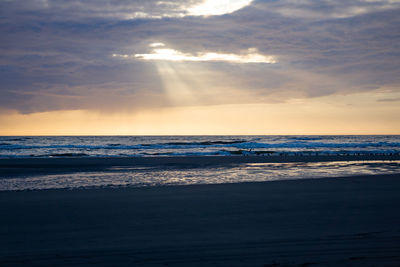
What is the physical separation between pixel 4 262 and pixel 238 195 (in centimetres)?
703

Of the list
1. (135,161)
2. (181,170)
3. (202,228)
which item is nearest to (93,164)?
(135,161)

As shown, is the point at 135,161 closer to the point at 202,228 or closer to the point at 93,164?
the point at 93,164

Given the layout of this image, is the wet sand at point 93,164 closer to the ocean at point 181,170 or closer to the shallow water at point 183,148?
the ocean at point 181,170

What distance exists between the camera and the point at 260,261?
16.5ft

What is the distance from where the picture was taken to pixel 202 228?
6.88m

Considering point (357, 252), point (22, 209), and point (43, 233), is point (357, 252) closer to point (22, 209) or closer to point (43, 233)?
point (43, 233)

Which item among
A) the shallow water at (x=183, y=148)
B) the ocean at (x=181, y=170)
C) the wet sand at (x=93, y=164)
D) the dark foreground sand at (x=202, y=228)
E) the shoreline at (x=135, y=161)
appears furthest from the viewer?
the shallow water at (x=183, y=148)

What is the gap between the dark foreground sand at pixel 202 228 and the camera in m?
5.19

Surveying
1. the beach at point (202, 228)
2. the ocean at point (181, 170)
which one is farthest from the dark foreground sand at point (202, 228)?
the ocean at point (181, 170)

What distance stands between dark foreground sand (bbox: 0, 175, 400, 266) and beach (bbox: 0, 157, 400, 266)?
0.05ft

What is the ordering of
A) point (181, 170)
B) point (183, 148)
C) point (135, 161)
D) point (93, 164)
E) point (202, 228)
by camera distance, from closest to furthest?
1. point (202, 228)
2. point (181, 170)
3. point (93, 164)
4. point (135, 161)
5. point (183, 148)

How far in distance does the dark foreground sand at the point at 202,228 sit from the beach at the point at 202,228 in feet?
0.05

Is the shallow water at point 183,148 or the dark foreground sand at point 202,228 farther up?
the shallow water at point 183,148

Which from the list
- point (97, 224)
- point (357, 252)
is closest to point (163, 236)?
point (97, 224)
